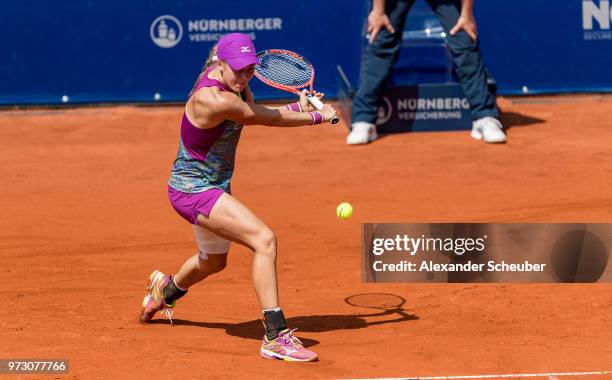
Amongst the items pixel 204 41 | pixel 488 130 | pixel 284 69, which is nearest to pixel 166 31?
pixel 204 41

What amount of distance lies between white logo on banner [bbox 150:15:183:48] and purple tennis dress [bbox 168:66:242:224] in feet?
23.6

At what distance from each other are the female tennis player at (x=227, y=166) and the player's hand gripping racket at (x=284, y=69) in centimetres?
38

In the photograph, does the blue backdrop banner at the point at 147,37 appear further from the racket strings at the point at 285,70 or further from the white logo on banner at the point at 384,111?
the racket strings at the point at 285,70

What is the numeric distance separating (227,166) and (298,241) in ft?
8.62

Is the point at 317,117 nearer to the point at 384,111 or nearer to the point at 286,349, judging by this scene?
the point at 286,349

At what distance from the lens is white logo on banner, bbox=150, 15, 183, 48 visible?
13797mm

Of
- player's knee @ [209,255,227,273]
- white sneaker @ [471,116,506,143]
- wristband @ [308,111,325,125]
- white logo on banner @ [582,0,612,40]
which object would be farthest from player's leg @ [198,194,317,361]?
white logo on banner @ [582,0,612,40]

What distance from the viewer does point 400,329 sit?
23.2 ft

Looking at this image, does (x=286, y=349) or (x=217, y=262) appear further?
(x=217, y=262)

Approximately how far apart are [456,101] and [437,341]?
645 cm

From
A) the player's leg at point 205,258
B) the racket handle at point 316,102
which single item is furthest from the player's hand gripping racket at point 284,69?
the player's leg at point 205,258

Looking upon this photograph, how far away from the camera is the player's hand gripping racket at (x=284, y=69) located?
733 cm

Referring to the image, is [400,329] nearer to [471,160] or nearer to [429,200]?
[429,200]

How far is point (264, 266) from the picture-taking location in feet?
21.4
